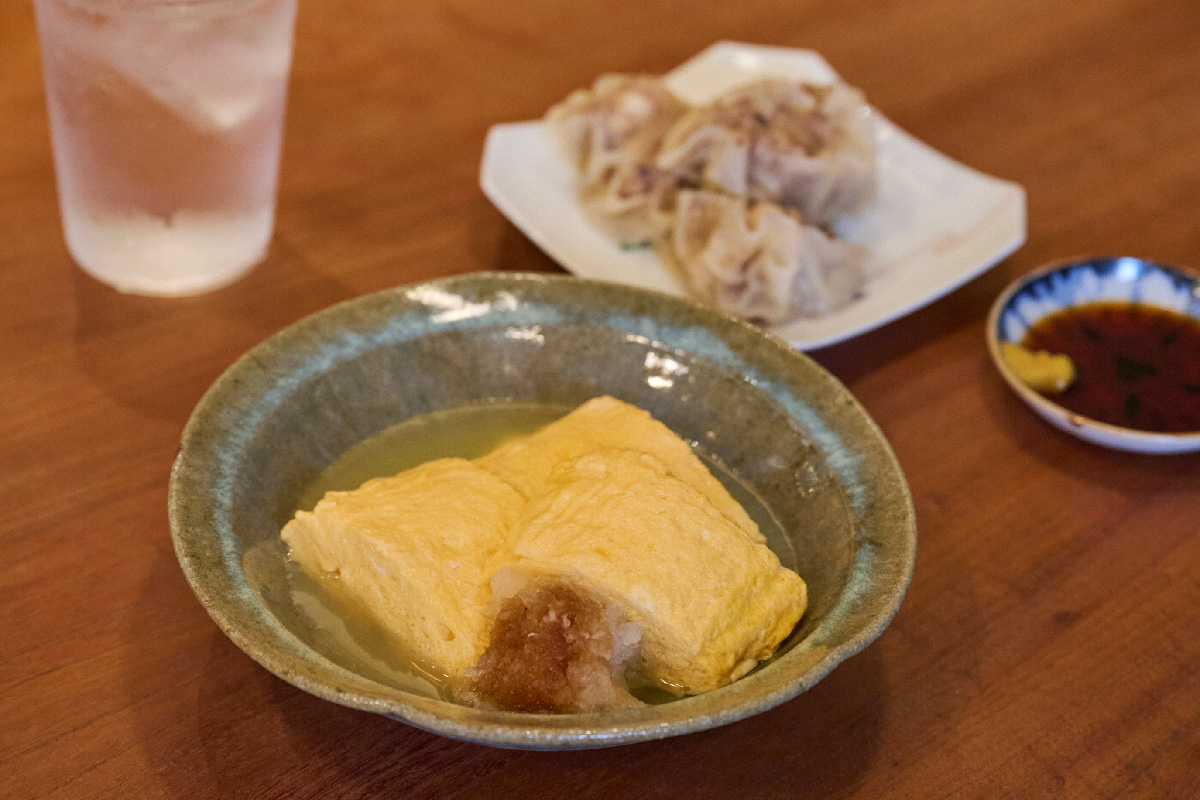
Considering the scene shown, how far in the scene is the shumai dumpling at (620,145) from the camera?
1.64m

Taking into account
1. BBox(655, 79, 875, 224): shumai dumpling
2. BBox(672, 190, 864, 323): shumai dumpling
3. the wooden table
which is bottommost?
the wooden table

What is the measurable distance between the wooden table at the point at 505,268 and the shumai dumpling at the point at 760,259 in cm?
10

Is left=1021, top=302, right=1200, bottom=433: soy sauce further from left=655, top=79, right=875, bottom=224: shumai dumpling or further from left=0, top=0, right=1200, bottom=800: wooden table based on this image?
left=655, top=79, right=875, bottom=224: shumai dumpling

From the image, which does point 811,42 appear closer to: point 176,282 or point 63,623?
point 176,282

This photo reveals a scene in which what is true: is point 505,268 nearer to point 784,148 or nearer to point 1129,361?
point 784,148

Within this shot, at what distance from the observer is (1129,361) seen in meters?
1.43

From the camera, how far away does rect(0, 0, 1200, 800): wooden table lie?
914 mm

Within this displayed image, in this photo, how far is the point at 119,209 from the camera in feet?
4.24

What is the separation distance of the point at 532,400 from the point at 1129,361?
34.0 inches

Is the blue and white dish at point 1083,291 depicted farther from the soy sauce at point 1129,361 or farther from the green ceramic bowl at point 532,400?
the green ceramic bowl at point 532,400

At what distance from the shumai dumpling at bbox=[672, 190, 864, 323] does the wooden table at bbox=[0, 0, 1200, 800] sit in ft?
0.32

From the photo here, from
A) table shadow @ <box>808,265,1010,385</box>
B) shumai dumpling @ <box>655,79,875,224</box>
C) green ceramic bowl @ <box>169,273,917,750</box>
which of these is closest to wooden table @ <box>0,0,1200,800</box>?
table shadow @ <box>808,265,1010,385</box>

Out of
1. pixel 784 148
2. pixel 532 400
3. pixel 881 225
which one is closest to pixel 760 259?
pixel 784 148

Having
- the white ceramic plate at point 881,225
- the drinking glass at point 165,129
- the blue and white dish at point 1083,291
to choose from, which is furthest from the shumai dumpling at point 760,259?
the drinking glass at point 165,129
